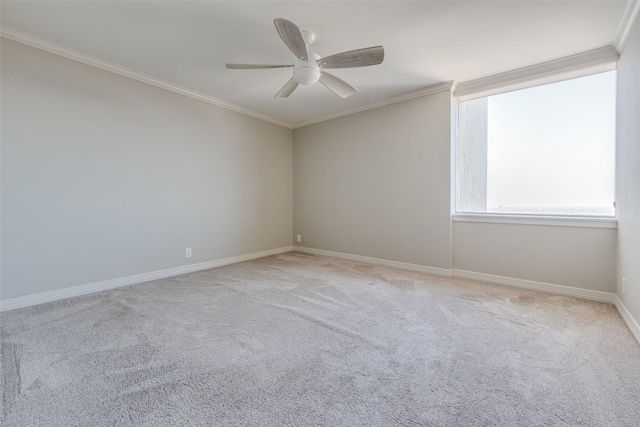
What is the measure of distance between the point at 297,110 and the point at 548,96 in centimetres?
325

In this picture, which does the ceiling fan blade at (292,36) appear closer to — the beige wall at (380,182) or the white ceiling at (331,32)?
the white ceiling at (331,32)

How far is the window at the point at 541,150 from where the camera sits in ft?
8.79

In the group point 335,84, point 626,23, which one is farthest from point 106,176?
point 626,23

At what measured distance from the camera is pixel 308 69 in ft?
7.29

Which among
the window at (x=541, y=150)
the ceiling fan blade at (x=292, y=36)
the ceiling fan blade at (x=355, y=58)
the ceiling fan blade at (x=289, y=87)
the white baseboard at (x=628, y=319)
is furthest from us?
the window at (x=541, y=150)

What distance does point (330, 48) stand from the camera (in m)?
2.55

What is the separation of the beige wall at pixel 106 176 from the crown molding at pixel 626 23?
426 cm

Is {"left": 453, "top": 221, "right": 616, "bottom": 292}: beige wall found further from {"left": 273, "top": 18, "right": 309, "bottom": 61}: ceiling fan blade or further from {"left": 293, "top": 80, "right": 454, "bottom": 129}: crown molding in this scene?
{"left": 273, "top": 18, "right": 309, "bottom": 61}: ceiling fan blade

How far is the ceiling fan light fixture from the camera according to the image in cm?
222

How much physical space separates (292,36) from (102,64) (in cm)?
238

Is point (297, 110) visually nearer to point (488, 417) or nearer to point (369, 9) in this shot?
point (369, 9)

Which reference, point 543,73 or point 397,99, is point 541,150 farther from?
point 397,99

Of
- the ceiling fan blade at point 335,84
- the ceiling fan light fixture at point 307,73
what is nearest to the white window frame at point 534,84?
the ceiling fan blade at point 335,84

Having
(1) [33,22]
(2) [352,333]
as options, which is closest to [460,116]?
(2) [352,333]
